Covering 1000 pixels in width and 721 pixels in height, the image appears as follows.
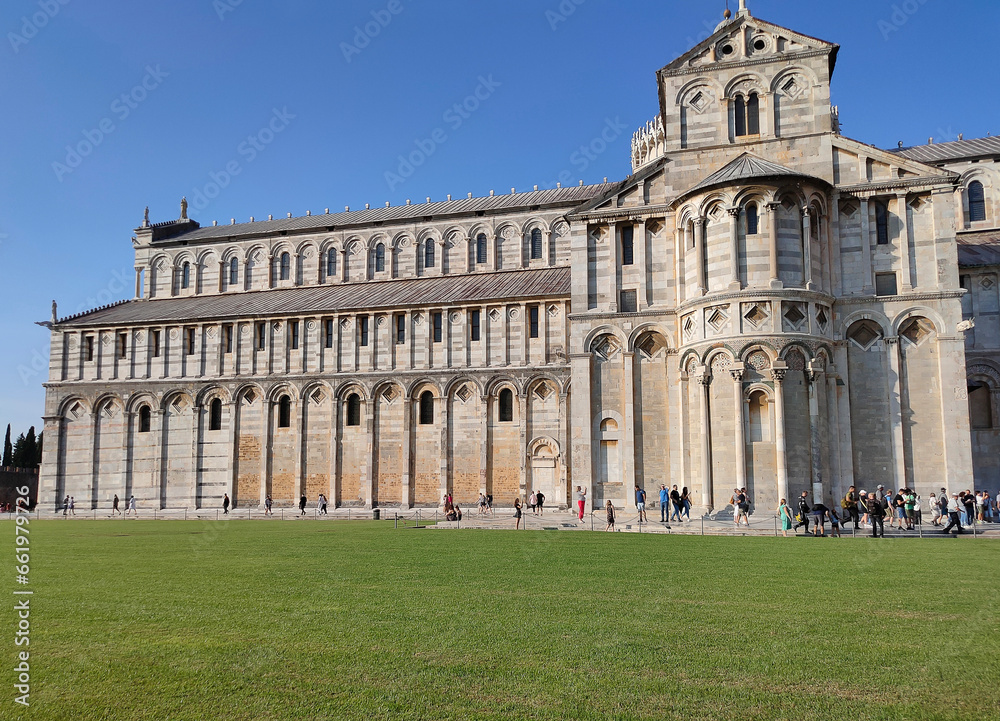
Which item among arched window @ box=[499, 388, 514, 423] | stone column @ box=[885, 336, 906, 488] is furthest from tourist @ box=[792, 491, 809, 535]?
arched window @ box=[499, 388, 514, 423]

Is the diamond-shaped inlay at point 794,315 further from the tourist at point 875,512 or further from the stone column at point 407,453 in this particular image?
the stone column at point 407,453

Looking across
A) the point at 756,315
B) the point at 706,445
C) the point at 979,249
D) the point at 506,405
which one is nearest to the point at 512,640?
the point at 706,445

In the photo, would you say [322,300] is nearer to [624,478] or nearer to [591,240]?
[591,240]

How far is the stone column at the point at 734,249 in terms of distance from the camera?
2781 centimetres

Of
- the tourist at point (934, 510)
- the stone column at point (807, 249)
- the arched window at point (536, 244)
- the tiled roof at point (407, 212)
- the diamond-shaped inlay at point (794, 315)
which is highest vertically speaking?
the tiled roof at point (407, 212)

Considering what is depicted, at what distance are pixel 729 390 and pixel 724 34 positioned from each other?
563 inches

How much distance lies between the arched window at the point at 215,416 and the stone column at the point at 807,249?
32.1 meters

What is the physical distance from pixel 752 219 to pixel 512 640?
76.2 feet

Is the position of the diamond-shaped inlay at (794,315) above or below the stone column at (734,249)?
below

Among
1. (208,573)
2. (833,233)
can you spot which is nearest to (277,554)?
(208,573)

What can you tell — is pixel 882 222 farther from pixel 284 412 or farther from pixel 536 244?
pixel 284 412

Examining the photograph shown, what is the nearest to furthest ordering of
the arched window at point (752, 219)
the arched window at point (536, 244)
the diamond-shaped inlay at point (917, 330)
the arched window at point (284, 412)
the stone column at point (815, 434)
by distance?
1. the stone column at point (815, 434)
2. the arched window at point (752, 219)
3. the diamond-shaped inlay at point (917, 330)
4. the arched window at point (284, 412)
5. the arched window at point (536, 244)

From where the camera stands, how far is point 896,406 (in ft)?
93.0

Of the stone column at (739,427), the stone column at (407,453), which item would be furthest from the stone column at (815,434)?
the stone column at (407,453)
